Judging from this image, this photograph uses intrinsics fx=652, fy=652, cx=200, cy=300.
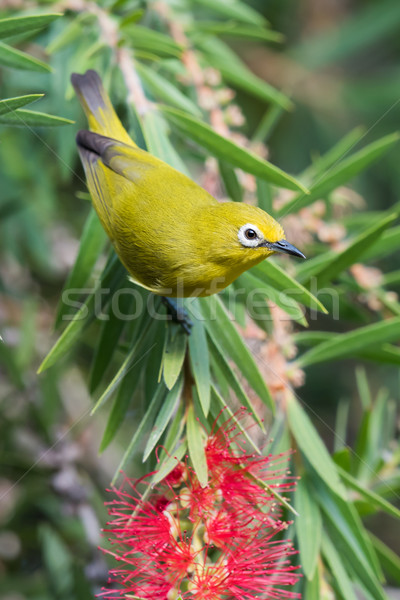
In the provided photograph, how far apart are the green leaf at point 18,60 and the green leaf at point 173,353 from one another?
84 centimetres

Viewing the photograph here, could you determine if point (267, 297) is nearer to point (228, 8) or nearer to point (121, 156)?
point (121, 156)

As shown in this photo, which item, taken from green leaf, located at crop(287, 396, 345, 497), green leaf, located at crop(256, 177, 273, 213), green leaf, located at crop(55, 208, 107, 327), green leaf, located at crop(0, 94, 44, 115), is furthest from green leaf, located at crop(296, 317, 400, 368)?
green leaf, located at crop(0, 94, 44, 115)

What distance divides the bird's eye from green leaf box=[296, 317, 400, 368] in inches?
17.8

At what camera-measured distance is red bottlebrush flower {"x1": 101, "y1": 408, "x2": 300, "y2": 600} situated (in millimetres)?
1597

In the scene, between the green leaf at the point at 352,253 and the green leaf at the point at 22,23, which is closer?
the green leaf at the point at 22,23

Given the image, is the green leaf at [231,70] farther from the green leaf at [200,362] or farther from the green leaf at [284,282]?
the green leaf at [200,362]

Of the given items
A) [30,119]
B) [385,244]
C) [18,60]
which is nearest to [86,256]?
[30,119]

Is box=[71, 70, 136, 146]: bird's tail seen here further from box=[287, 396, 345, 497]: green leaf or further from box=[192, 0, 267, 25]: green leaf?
box=[287, 396, 345, 497]: green leaf

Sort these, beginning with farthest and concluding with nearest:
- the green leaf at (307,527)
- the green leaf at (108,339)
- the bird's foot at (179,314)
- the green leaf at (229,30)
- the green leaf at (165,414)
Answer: the green leaf at (229,30) → the green leaf at (108,339) → the bird's foot at (179,314) → the green leaf at (307,527) → the green leaf at (165,414)

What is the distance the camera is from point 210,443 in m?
1.76

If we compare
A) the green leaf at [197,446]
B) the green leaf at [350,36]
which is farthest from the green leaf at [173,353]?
the green leaf at [350,36]

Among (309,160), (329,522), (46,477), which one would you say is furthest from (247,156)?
(309,160)

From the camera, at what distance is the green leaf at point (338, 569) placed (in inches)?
73.0

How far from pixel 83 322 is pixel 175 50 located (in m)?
1.06
